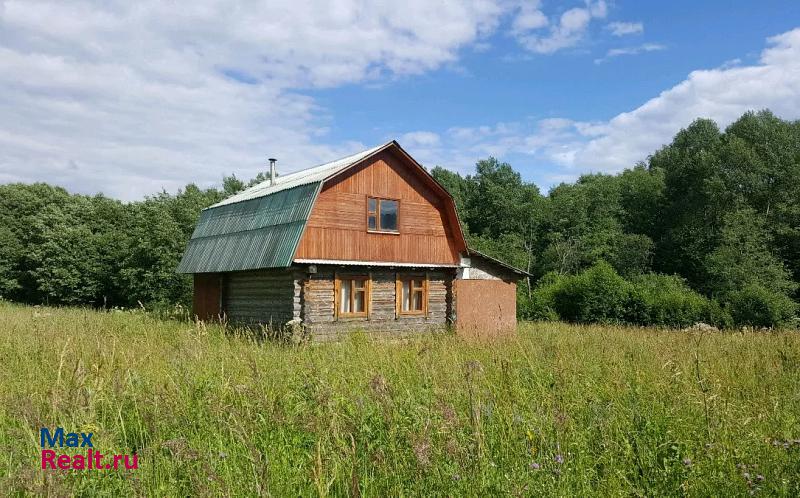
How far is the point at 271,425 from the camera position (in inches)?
211

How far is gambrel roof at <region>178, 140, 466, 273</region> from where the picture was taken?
17.3 metres

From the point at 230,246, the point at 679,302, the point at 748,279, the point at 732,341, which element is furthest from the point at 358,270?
the point at 748,279

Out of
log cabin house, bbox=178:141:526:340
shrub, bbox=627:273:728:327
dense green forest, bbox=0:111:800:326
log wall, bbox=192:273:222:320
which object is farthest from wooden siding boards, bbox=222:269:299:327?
shrub, bbox=627:273:728:327

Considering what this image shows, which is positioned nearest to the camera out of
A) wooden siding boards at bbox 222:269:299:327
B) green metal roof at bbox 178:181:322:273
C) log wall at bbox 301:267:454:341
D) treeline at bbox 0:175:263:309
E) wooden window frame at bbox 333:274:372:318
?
green metal roof at bbox 178:181:322:273

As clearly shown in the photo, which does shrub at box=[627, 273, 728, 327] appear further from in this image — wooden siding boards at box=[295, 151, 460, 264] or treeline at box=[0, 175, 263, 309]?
treeline at box=[0, 175, 263, 309]

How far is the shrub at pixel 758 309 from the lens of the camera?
28.7 meters

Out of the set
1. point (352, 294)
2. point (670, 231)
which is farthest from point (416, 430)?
point (670, 231)

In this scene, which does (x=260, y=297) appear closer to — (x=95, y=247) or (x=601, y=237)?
(x=95, y=247)

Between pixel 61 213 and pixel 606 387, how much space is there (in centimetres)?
4946

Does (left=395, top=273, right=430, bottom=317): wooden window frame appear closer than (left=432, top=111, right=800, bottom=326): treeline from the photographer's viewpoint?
Yes

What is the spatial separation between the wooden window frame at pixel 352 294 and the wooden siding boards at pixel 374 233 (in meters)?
0.73

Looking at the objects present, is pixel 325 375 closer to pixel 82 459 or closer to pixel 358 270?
pixel 82 459

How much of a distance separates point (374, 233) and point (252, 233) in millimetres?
4263

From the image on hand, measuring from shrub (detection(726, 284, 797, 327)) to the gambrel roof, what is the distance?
1770 centimetres
